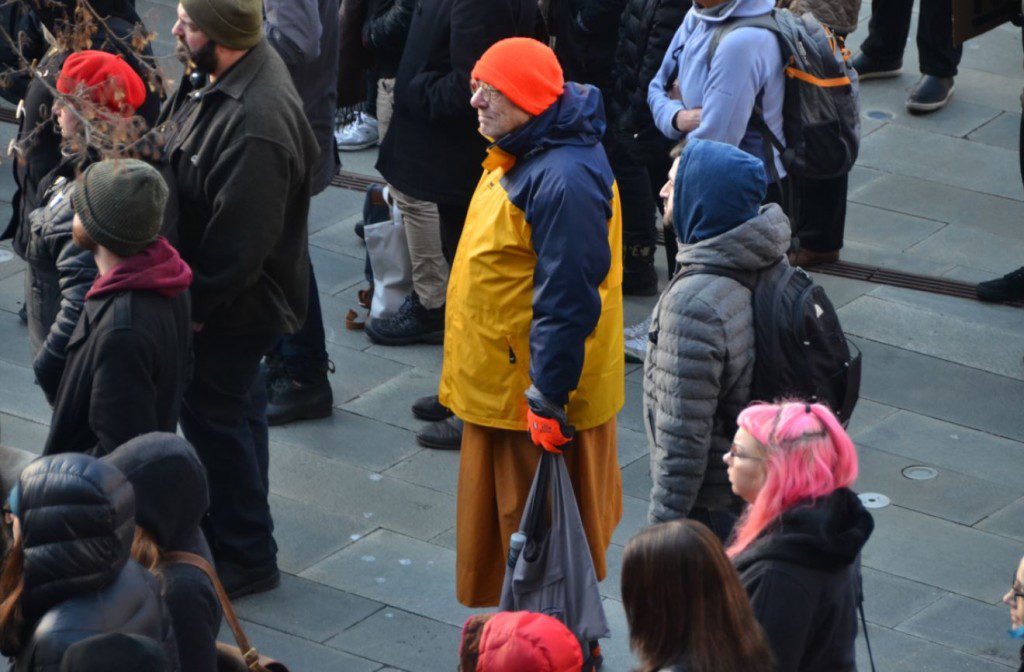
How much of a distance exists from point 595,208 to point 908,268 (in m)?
4.16

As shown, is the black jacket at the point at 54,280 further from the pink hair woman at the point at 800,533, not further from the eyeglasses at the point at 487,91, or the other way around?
the pink hair woman at the point at 800,533

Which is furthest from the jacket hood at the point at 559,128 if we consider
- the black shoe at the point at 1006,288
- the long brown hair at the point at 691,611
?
the black shoe at the point at 1006,288

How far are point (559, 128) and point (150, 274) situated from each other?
4.51 feet

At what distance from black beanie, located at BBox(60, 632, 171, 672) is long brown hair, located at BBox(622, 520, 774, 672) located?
1.04 m

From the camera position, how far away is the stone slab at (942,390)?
24.5 feet

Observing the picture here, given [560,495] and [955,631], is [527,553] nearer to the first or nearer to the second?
[560,495]

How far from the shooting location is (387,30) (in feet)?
25.0

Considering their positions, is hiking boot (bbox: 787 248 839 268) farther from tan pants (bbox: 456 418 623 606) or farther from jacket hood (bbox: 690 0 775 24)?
tan pants (bbox: 456 418 623 606)

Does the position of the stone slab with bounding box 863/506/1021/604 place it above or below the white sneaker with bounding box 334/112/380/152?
below

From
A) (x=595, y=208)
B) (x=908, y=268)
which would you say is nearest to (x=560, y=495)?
(x=595, y=208)

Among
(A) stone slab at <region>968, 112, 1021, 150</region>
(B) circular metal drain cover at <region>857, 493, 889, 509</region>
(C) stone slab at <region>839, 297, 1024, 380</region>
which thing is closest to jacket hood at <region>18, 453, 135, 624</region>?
(B) circular metal drain cover at <region>857, 493, 889, 509</region>

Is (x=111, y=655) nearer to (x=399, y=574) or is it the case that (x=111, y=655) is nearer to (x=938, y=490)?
(x=399, y=574)

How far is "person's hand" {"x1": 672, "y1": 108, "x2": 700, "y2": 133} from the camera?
22.2 feet

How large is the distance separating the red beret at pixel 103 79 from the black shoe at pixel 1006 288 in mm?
4615
